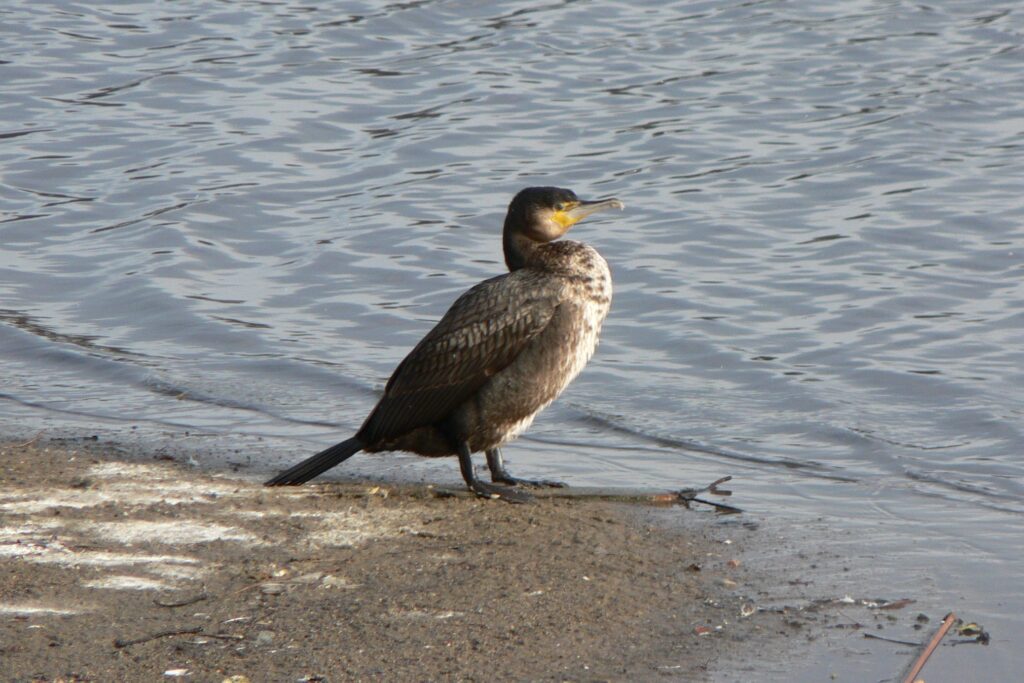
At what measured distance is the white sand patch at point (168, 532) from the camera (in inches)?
194

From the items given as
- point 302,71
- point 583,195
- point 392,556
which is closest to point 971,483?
point 392,556

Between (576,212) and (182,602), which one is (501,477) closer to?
(576,212)

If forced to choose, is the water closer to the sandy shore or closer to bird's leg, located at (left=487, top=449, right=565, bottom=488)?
bird's leg, located at (left=487, top=449, right=565, bottom=488)

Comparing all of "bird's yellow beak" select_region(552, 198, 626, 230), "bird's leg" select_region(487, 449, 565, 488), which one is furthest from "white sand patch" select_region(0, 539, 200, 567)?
"bird's yellow beak" select_region(552, 198, 626, 230)

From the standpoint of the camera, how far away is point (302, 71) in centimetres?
1279

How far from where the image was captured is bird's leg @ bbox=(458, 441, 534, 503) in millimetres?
5590

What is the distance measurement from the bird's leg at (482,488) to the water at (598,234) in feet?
1.66

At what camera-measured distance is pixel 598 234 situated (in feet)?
31.1

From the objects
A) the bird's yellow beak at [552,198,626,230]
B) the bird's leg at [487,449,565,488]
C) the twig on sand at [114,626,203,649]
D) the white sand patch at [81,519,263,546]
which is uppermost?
the bird's yellow beak at [552,198,626,230]

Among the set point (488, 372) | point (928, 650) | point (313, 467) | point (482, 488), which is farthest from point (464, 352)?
point (928, 650)

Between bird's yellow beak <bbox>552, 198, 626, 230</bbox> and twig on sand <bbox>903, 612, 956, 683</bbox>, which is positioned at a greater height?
bird's yellow beak <bbox>552, 198, 626, 230</bbox>

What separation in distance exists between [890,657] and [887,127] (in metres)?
7.17

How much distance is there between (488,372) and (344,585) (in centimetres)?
124

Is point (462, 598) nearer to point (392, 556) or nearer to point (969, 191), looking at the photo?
point (392, 556)
